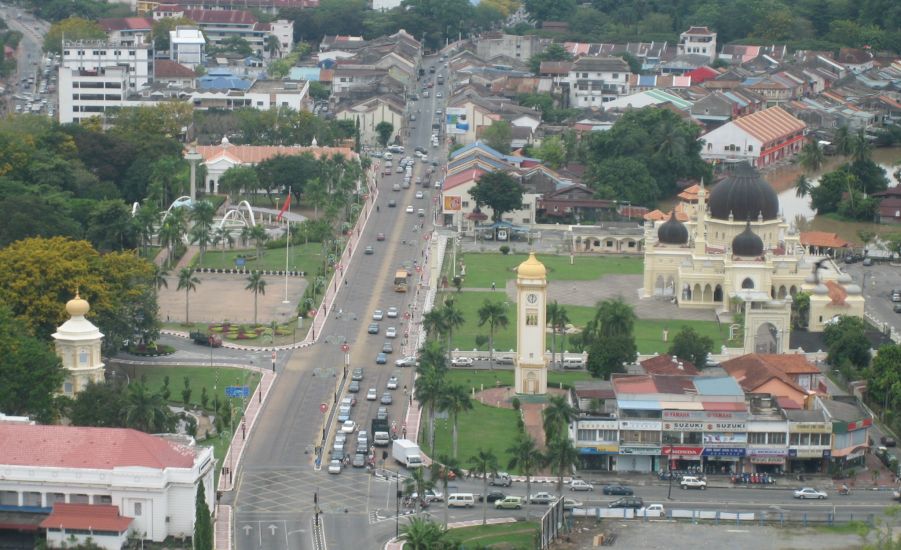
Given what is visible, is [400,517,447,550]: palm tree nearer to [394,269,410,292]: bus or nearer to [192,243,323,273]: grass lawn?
[394,269,410,292]: bus

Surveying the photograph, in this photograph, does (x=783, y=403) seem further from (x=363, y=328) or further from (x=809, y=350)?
(x=363, y=328)

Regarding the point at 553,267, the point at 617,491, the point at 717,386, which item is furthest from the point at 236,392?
the point at 553,267

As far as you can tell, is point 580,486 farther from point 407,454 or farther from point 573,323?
point 573,323

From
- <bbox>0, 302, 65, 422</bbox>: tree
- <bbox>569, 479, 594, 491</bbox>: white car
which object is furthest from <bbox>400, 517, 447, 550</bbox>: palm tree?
<bbox>0, 302, 65, 422</bbox>: tree

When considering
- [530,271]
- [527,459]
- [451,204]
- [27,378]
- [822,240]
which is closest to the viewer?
[527,459]

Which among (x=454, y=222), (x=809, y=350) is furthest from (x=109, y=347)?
(x=454, y=222)
